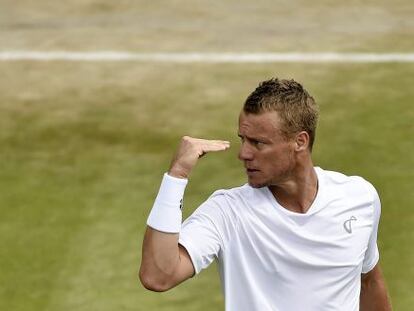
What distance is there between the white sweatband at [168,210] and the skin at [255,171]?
4 centimetres

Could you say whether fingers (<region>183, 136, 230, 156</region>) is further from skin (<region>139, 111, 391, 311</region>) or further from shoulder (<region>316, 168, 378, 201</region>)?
shoulder (<region>316, 168, 378, 201</region>)

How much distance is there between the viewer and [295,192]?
704 cm

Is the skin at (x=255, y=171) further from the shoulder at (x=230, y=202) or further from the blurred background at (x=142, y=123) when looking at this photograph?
the blurred background at (x=142, y=123)

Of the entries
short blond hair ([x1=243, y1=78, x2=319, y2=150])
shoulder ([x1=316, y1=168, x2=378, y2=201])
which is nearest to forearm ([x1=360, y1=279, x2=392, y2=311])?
shoulder ([x1=316, y1=168, x2=378, y2=201])

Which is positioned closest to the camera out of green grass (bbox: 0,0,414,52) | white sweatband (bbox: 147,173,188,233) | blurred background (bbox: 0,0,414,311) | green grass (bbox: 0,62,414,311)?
white sweatband (bbox: 147,173,188,233)

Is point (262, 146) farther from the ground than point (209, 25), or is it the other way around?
point (262, 146)

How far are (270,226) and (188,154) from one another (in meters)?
0.58

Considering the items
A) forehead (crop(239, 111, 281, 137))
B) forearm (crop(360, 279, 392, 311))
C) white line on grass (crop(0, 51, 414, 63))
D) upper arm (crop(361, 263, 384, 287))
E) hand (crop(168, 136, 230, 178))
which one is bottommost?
white line on grass (crop(0, 51, 414, 63))

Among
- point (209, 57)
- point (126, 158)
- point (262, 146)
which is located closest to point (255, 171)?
point (262, 146)

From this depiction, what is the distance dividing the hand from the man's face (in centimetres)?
15

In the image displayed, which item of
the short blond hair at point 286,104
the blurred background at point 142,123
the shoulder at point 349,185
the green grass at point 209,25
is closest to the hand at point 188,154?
the short blond hair at point 286,104

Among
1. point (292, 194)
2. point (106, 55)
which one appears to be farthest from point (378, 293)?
point (106, 55)

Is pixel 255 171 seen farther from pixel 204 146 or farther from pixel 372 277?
pixel 372 277

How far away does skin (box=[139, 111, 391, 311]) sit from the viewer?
6578 millimetres
